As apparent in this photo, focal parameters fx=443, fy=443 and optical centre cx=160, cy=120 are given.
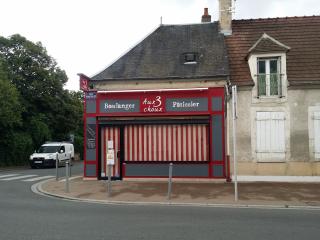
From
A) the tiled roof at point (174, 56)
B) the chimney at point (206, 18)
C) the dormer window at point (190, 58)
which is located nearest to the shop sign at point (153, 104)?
the tiled roof at point (174, 56)

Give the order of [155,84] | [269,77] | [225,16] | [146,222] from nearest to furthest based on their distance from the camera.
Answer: [146,222] < [269,77] < [155,84] < [225,16]

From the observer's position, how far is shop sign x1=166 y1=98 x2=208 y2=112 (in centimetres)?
1851

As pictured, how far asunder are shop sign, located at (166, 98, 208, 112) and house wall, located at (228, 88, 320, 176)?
1567 mm

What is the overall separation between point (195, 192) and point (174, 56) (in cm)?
752

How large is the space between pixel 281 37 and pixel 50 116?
89.4 ft

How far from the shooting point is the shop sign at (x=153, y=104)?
738 inches

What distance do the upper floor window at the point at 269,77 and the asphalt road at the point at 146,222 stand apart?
7813 millimetres

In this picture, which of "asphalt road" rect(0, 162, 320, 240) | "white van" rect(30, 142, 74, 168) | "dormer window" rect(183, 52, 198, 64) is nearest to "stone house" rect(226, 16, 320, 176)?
"dormer window" rect(183, 52, 198, 64)

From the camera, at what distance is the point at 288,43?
20.1 metres

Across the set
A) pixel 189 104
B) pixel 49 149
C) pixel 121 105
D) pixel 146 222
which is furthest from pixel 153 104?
pixel 49 149

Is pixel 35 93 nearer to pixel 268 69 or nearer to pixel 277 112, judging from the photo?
pixel 268 69

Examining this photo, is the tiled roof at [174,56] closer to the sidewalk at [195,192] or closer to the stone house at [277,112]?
the stone house at [277,112]

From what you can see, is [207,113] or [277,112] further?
[207,113]

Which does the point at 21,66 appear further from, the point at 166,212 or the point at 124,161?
the point at 166,212
